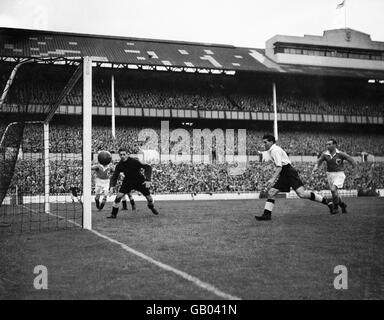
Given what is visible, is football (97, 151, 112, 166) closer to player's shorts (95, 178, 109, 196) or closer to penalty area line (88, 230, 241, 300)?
player's shorts (95, 178, 109, 196)

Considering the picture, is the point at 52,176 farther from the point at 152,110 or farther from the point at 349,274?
the point at 349,274

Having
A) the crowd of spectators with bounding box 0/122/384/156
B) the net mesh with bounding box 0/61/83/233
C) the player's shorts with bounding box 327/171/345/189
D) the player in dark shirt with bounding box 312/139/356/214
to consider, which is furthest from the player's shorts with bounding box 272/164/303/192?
the crowd of spectators with bounding box 0/122/384/156

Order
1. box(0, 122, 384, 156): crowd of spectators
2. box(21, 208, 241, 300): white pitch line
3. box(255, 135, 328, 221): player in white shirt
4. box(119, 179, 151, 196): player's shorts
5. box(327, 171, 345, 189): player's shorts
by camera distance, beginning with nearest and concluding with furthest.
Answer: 1. box(21, 208, 241, 300): white pitch line
2. box(255, 135, 328, 221): player in white shirt
3. box(119, 179, 151, 196): player's shorts
4. box(327, 171, 345, 189): player's shorts
5. box(0, 122, 384, 156): crowd of spectators

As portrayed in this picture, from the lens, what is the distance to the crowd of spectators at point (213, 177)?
27922 mm

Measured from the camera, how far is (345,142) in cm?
4144

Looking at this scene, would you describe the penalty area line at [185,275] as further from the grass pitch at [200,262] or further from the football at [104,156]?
the football at [104,156]

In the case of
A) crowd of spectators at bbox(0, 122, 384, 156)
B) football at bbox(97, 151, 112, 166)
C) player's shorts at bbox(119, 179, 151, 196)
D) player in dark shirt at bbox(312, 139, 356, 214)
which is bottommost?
player's shorts at bbox(119, 179, 151, 196)

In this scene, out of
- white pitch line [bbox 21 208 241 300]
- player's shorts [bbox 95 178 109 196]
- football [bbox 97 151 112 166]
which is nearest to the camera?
white pitch line [bbox 21 208 241 300]

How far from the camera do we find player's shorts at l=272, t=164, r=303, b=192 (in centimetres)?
1047

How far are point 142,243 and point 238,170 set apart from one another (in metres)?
26.7

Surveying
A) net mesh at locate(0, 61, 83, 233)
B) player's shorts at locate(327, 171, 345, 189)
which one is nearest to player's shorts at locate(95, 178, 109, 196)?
net mesh at locate(0, 61, 83, 233)

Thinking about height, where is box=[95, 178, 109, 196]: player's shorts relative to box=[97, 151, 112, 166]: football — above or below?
below

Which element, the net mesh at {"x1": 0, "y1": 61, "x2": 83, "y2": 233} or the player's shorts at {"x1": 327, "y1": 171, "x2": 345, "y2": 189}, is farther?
the player's shorts at {"x1": 327, "y1": 171, "x2": 345, "y2": 189}

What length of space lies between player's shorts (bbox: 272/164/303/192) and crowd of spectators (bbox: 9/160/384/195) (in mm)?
18346
